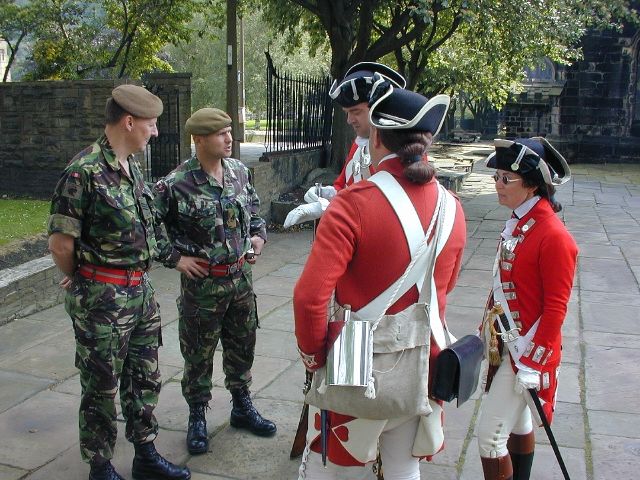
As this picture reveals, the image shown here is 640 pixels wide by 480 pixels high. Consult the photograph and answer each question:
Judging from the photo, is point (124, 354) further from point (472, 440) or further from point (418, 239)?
point (472, 440)

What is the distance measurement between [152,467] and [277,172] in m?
8.48

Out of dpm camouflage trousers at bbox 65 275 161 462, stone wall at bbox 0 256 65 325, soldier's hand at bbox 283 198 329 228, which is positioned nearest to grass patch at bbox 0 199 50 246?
stone wall at bbox 0 256 65 325

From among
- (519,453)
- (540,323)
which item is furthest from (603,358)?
(540,323)

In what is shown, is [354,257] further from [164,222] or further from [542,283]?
[164,222]

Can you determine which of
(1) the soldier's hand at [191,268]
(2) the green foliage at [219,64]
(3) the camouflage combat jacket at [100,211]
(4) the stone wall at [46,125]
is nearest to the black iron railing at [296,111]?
(4) the stone wall at [46,125]

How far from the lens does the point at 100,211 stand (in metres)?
3.60

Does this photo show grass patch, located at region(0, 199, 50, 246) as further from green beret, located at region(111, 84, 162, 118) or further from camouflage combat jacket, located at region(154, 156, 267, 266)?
green beret, located at region(111, 84, 162, 118)

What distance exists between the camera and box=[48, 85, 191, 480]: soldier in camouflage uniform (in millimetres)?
3578

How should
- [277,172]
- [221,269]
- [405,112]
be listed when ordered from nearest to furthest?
[405,112] → [221,269] → [277,172]

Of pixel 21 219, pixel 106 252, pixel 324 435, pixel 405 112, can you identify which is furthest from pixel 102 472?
pixel 21 219

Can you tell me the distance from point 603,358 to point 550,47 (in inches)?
445

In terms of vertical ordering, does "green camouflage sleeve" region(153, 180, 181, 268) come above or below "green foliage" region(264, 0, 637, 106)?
below

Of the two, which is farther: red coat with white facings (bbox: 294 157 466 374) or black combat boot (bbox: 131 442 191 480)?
black combat boot (bbox: 131 442 191 480)

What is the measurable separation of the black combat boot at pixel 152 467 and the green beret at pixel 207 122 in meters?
1.68
